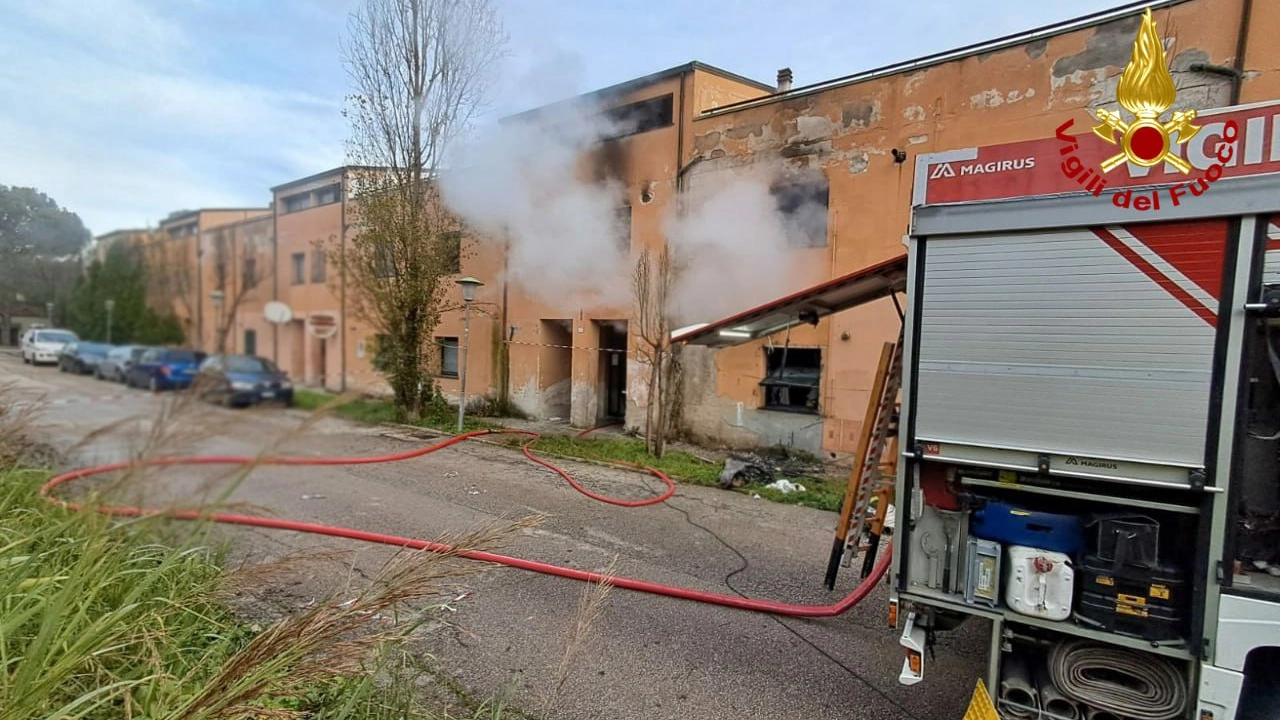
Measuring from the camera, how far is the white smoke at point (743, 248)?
948 centimetres

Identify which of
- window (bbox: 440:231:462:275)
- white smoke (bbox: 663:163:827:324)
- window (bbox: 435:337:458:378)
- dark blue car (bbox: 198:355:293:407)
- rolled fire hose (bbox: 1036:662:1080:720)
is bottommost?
rolled fire hose (bbox: 1036:662:1080:720)

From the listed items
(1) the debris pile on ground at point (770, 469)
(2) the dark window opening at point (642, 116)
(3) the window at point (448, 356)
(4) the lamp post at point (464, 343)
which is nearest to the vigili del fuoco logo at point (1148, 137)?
(3) the window at point (448, 356)

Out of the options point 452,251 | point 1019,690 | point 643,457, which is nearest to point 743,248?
point 643,457

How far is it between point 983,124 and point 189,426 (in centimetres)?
981

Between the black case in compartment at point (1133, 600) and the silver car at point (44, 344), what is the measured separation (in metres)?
3.26

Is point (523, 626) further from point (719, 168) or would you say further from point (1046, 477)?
point (719, 168)

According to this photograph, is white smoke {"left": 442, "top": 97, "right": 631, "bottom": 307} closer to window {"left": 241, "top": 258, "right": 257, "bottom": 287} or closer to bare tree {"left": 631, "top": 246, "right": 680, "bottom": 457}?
bare tree {"left": 631, "top": 246, "right": 680, "bottom": 457}

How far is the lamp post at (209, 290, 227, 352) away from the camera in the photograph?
2.39 ft

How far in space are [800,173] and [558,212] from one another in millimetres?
3931

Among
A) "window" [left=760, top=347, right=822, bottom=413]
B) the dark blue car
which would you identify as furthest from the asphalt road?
"window" [left=760, top=347, right=822, bottom=413]

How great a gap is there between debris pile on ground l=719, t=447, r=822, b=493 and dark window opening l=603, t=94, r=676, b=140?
5.94 meters

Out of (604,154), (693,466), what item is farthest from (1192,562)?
(604,154)

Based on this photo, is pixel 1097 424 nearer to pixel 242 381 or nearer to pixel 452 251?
pixel 242 381

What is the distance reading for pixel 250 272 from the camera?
0.85 meters
